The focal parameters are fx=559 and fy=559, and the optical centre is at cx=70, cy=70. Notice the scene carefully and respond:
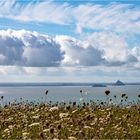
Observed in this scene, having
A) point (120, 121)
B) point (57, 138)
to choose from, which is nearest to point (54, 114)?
point (120, 121)

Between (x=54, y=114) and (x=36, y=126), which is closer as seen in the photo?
(x=36, y=126)

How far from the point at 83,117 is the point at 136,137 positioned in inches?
167

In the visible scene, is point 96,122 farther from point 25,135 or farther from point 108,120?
point 25,135

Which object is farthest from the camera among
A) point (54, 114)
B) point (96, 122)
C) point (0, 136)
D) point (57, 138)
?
point (54, 114)

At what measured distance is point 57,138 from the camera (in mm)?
15320

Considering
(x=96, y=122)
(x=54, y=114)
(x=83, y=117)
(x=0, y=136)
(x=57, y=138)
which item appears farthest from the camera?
(x=54, y=114)

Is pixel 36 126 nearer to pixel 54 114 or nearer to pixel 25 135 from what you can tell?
pixel 25 135

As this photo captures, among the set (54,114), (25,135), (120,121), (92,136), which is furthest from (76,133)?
(54,114)

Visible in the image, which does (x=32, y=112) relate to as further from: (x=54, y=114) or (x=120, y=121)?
(x=120, y=121)

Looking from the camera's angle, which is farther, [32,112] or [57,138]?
[32,112]

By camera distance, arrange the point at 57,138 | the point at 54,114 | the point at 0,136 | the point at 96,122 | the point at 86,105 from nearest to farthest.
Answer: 1. the point at 57,138
2. the point at 0,136
3. the point at 96,122
4. the point at 54,114
5. the point at 86,105

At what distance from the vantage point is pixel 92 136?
15.6m

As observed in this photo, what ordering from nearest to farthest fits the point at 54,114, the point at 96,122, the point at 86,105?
the point at 96,122
the point at 54,114
the point at 86,105

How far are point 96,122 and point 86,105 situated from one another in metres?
8.84
